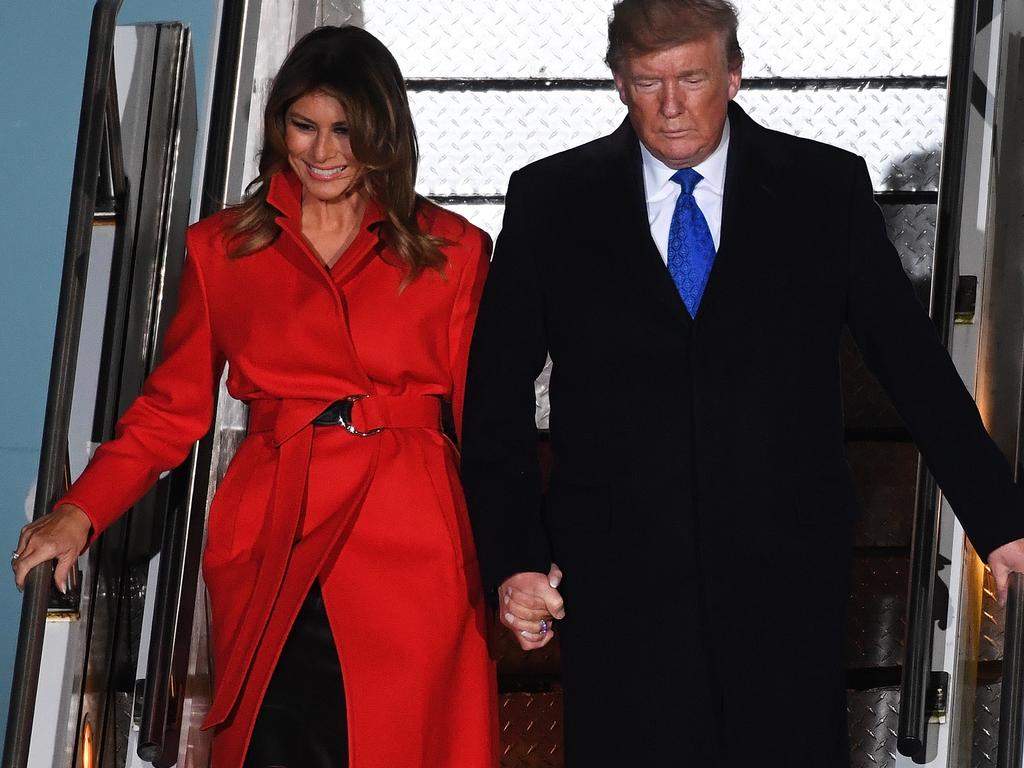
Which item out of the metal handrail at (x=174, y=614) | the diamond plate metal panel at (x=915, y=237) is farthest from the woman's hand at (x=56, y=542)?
the diamond plate metal panel at (x=915, y=237)

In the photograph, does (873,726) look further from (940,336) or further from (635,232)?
(635,232)

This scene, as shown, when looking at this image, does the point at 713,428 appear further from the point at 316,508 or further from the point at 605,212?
the point at 316,508

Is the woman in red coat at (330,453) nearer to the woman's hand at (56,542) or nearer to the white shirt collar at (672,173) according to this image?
the woman's hand at (56,542)

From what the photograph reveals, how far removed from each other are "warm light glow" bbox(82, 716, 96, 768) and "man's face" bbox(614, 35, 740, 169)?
169cm

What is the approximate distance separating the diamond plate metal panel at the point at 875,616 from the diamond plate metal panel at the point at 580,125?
3.37 ft

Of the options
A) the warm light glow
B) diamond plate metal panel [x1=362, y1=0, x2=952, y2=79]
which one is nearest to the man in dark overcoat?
the warm light glow

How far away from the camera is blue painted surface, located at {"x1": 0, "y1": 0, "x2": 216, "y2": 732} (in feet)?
20.1

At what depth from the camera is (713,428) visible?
2719mm

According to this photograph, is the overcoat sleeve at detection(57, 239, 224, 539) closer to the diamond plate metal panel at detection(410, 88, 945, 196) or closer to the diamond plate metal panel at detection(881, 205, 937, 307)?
the diamond plate metal panel at detection(410, 88, 945, 196)

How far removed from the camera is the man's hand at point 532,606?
8.95ft

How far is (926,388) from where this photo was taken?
2.72m

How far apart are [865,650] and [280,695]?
1.58 metres

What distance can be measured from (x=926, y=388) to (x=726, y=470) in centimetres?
37

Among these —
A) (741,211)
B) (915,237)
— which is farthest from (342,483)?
(915,237)
